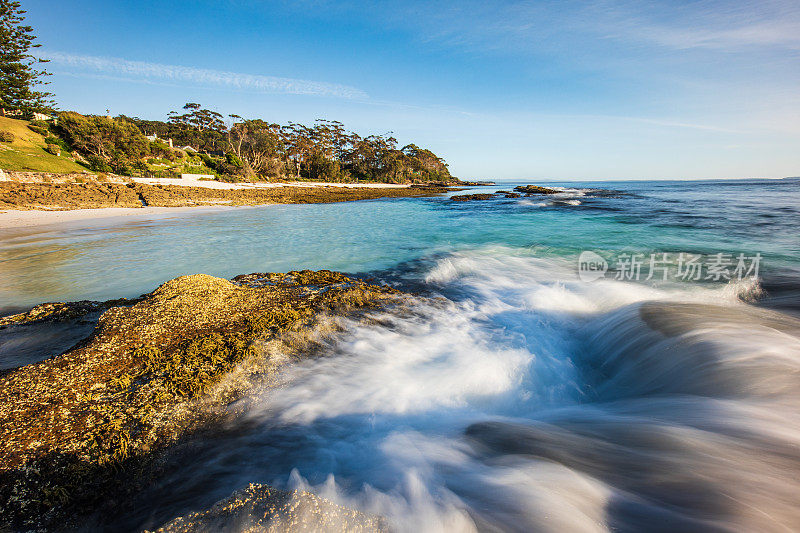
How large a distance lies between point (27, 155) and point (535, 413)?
39.9 metres

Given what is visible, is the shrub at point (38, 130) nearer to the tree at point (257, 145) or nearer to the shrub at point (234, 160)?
the shrub at point (234, 160)

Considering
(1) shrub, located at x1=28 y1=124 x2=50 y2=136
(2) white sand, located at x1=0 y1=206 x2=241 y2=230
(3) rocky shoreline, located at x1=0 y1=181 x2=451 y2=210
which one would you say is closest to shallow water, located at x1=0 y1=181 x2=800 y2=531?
(2) white sand, located at x1=0 y1=206 x2=241 y2=230

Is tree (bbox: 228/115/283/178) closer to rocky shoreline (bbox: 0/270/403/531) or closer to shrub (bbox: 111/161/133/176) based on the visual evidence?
shrub (bbox: 111/161/133/176)

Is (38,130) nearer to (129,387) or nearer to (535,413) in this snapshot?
(129,387)

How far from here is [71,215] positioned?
16.5 m

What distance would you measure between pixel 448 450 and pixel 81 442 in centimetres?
263

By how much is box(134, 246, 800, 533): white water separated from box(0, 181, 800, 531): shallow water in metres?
0.01

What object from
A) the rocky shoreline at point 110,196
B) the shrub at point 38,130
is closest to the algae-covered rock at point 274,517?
the rocky shoreline at point 110,196

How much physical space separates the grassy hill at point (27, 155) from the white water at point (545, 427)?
1266 inches

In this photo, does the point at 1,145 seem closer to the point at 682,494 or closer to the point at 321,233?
the point at 321,233

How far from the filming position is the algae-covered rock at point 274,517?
5.15ft

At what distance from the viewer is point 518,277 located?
7.82 m

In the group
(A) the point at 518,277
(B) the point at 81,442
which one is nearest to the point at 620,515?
(B) the point at 81,442

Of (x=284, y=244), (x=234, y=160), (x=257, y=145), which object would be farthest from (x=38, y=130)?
(x=284, y=244)
